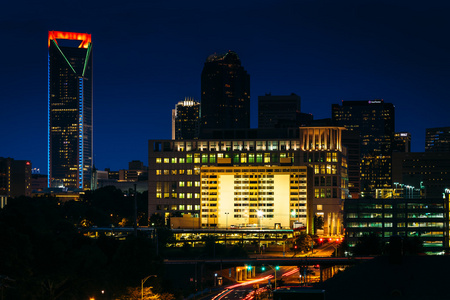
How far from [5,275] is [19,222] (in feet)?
72.3

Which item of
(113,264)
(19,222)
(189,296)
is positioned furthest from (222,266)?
(19,222)

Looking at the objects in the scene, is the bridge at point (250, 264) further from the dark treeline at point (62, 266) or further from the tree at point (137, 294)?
the tree at point (137, 294)

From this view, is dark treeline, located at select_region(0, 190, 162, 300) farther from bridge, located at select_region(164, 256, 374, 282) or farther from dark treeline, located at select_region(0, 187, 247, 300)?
bridge, located at select_region(164, 256, 374, 282)

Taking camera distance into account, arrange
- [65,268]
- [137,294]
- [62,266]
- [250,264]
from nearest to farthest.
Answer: [62,266] < [65,268] < [137,294] < [250,264]

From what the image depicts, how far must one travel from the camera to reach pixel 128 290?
117 metres

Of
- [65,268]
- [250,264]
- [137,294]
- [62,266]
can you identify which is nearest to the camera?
[62,266]

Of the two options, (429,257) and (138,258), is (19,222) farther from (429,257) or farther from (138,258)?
(429,257)

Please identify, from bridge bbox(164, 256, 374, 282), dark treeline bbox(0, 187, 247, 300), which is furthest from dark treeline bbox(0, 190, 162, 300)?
bridge bbox(164, 256, 374, 282)

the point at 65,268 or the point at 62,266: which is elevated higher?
the point at 62,266

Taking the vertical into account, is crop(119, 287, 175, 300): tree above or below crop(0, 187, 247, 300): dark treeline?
below

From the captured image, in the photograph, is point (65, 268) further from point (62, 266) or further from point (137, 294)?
point (137, 294)

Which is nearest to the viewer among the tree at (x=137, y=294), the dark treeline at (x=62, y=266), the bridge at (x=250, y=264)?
the dark treeline at (x=62, y=266)

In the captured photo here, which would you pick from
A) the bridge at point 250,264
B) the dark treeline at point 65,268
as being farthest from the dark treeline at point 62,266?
the bridge at point 250,264

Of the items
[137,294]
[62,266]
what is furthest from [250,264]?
[62,266]
